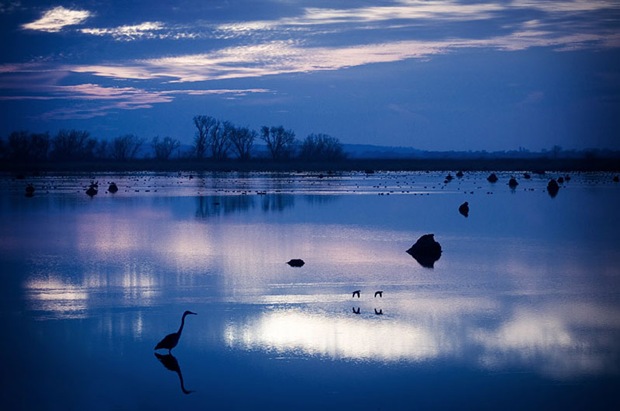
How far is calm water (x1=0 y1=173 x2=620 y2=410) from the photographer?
818 cm

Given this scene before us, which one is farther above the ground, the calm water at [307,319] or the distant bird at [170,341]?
the distant bird at [170,341]

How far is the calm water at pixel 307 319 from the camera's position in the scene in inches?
322

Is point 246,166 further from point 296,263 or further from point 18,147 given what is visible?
point 296,263

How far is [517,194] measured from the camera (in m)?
45.0

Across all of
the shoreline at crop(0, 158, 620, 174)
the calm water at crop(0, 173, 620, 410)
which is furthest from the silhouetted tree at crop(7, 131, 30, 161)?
the calm water at crop(0, 173, 620, 410)

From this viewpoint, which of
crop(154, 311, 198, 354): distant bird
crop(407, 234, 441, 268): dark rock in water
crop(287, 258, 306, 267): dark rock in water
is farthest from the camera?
crop(407, 234, 441, 268): dark rock in water

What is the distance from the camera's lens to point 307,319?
36.4 ft

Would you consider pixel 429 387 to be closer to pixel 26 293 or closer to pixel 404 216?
pixel 26 293

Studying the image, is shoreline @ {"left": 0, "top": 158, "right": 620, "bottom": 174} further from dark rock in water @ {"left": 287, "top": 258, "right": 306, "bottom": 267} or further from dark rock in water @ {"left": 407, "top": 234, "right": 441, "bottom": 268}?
dark rock in water @ {"left": 287, "top": 258, "right": 306, "bottom": 267}

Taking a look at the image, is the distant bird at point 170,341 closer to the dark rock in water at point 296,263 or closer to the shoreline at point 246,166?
the dark rock in water at point 296,263

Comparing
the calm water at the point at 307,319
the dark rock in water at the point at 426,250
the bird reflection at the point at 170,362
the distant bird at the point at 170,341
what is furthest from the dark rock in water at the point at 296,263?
the bird reflection at the point at 170,362

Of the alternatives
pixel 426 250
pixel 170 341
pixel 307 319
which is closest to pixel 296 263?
pixel 426 250

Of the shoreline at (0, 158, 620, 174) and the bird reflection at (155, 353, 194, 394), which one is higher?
the shoreline at (0, 158, 620, 174)

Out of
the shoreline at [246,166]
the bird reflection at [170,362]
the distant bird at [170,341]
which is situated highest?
the shoreline at [246,166]
